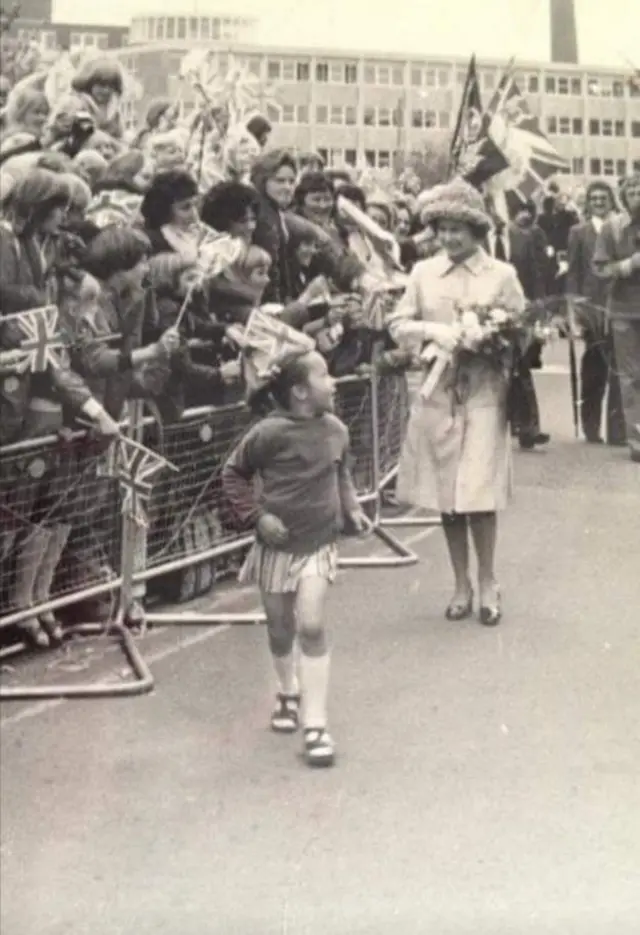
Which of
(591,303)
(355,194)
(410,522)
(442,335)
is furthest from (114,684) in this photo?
(591,303)

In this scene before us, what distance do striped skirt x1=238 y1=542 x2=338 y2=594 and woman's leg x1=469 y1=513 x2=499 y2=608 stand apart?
125 cm

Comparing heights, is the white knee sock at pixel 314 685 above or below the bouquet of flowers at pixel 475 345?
below

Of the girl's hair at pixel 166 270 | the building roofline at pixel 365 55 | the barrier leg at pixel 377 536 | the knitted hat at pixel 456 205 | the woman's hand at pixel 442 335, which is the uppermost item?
the building roofline at pixel 365 55

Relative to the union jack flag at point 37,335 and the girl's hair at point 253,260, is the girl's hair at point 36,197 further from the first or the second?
the girl's hair at point 253,260

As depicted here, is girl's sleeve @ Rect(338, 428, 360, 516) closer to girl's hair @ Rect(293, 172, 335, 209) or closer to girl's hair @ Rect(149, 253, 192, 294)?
girl's hair @ Rect(149, 253, 192, 294)

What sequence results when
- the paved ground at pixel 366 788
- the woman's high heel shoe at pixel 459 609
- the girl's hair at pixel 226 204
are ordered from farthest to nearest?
the woman's high heel shoe at pixel 459 609 < the girl's hair at pixel 226 204 < the paved ground at pixel 366 788

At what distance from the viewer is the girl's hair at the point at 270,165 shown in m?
5.20

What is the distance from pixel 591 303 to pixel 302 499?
2749mm

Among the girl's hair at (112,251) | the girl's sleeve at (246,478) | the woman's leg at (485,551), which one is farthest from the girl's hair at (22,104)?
the woman's leg at (485,551)

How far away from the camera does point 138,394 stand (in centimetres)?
469

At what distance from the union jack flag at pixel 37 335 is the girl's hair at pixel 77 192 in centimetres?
40

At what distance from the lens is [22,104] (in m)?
4.90

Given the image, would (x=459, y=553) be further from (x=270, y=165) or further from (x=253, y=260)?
(x=270, y=165)

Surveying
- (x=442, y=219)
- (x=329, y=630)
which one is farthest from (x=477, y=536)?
(x=442, y=219)
